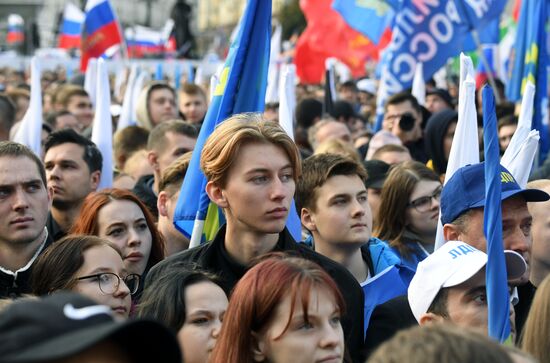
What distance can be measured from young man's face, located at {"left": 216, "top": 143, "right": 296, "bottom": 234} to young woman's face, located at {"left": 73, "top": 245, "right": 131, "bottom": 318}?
503 millimetres

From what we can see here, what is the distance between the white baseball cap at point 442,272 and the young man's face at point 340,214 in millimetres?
1277

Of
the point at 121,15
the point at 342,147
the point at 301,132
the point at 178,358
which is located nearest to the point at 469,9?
the point at 301,132

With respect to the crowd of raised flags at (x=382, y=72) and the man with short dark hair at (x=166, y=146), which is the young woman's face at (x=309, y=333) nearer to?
the crowd of raised flags at (x=382, y=72)

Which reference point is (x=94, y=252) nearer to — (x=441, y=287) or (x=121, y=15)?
(x=441, y=287)

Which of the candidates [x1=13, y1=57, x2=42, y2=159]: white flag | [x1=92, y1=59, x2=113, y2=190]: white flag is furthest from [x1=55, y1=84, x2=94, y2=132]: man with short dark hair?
[x1=92, y1=59, x2=113, y2=190]: white flag

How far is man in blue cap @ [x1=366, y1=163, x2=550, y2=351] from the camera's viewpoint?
4730mm

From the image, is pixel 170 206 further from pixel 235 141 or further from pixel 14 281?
pixel 235 141

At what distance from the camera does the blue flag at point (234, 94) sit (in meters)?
5.77

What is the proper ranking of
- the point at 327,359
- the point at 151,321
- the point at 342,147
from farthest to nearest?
the point at 342,147 < the point at 327,359 < the point at 151,321

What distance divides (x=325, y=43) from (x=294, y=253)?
42.2ft

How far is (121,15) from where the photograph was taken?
76.6 m

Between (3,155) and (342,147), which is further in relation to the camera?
(342,147)

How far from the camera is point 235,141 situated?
4.69 meters

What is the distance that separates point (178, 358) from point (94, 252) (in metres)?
2.69
